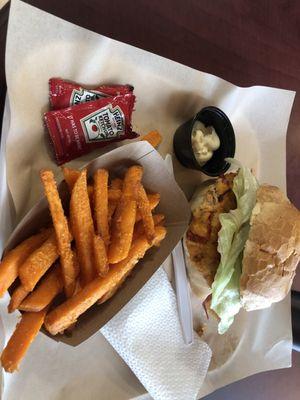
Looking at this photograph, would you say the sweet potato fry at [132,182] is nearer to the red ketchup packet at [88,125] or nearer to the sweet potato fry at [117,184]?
the sweet potato fry at [117,184]

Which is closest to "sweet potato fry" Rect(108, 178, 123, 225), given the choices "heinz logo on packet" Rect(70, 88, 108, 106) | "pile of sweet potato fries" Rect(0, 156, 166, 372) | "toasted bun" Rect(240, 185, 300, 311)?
"pile of sweet potato fries" Rect(0, 156, 166, 372)

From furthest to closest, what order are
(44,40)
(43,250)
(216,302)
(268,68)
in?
1. (268,68)
2. (216,302)
3. (44,40)
4. (43,250)

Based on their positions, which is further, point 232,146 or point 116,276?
point 232,146

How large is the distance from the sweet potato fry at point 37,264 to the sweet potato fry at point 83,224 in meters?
0.06

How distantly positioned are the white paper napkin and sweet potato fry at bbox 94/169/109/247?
0.31 metres

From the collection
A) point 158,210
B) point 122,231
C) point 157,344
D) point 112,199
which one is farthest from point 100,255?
point 157,344

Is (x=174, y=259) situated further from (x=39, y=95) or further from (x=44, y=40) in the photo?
(x=44, y=40)

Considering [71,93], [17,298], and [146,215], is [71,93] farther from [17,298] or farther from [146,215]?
[17,298]

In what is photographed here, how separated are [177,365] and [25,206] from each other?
684 millimetres

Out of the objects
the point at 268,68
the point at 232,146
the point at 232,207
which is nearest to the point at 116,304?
the point at 232,207

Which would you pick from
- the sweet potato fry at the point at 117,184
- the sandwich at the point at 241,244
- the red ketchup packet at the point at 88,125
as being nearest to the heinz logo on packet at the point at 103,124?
the red ketchup packet at the point at 88,125

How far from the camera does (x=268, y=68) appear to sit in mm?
1625

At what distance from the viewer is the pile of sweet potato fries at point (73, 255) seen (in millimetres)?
1011

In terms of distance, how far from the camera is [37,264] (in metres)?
1.01
